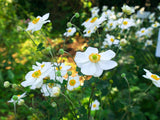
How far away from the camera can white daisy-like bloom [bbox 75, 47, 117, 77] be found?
0.61 meters

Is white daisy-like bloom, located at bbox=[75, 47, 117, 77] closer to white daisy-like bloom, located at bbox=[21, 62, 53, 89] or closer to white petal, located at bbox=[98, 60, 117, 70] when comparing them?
white petal, located at bbox=[98, 60, 117, 70]

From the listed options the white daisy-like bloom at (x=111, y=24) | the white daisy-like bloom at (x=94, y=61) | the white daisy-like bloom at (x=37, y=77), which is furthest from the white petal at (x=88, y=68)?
the white daisy-like bloom at (x=111, y=24)

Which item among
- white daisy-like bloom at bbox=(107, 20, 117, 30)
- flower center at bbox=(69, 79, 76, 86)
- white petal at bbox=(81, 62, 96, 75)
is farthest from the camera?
white daisy-like bloom at bbox=(107, 20, 117, 30)

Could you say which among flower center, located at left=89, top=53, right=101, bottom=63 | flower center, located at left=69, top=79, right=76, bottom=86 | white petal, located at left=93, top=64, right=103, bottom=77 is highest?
flower center, located at left=89, top=53, right=101, bottom=63

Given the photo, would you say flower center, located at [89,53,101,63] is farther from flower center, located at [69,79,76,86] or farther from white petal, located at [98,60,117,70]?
flower center, located at [69,79,76,86]

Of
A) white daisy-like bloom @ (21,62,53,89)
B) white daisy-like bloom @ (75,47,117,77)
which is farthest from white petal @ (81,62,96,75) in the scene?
white daisy-like bloom @ (21,62,53,89)

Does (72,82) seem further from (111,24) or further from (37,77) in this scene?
(111,24)

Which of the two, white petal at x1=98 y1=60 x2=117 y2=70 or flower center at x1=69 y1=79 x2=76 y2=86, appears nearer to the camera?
white petal at x1=98 y1=60 x2=117 y2=70

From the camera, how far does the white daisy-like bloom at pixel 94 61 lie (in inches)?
24.2

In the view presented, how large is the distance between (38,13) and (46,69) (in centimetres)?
36

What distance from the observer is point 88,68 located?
2.04 feet

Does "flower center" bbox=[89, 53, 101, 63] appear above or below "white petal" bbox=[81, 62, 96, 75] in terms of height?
above

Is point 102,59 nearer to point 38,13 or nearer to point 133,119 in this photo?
point 38,13

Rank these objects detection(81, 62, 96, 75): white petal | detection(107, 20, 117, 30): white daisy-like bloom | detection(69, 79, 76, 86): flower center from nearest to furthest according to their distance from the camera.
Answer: detection(81, 62, 96, 75): white petal → detection(69, 79, 76, 86): flower center → detection(107, 20, 117, 30): white daisy-like bloom
